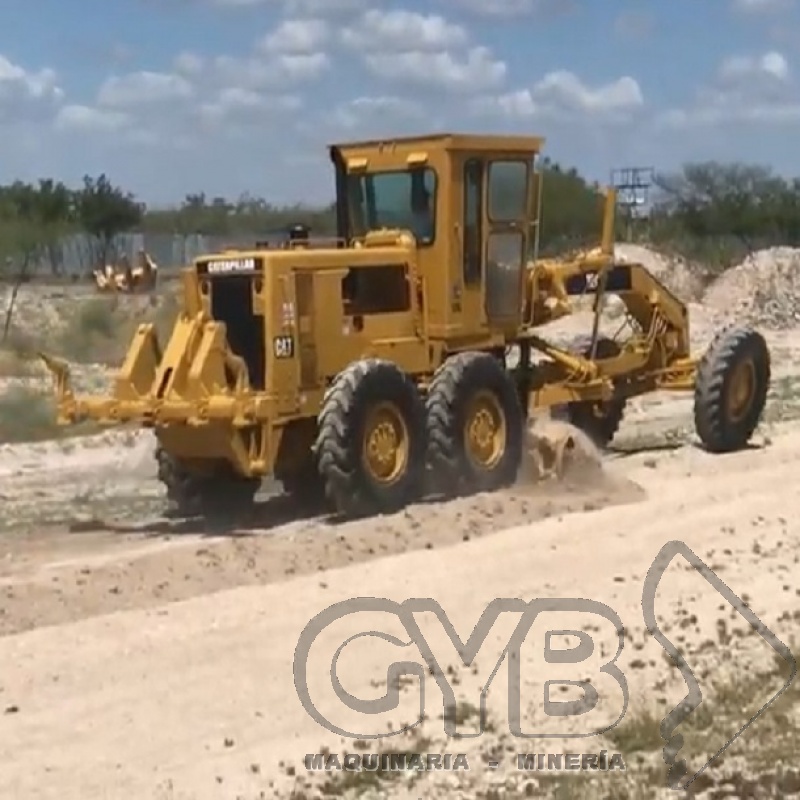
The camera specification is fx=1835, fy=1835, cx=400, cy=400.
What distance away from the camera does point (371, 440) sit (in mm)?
13922

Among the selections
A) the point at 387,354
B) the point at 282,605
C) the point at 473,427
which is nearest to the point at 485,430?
the point at 473,427

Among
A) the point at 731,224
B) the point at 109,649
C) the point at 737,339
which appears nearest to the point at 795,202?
the point at 731,224

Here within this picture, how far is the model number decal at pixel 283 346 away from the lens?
13602 millimetres

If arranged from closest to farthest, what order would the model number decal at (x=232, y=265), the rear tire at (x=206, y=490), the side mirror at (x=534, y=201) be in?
the model number decal at (x=232, y=265) → the rear tire at (x=206, y=490) → the side mirror at (x=534, y=201)

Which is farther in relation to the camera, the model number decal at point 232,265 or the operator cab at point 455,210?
the operator cab at point 455,210

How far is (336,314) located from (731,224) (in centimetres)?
5691

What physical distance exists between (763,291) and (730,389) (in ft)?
85.3

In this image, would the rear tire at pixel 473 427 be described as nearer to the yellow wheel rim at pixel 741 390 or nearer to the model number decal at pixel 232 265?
the model number decal at pixel 232 265

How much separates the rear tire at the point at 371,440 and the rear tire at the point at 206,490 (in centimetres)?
116

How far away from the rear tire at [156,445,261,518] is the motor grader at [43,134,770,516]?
0.02 m

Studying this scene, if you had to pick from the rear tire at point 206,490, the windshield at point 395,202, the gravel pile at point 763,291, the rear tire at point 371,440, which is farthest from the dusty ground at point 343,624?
the gravel pile at point 763,291

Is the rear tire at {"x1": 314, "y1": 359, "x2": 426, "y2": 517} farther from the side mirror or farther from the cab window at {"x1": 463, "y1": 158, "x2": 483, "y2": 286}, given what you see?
the side mirror

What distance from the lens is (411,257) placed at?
15.0 meters

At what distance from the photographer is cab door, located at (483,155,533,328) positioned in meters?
15.4
